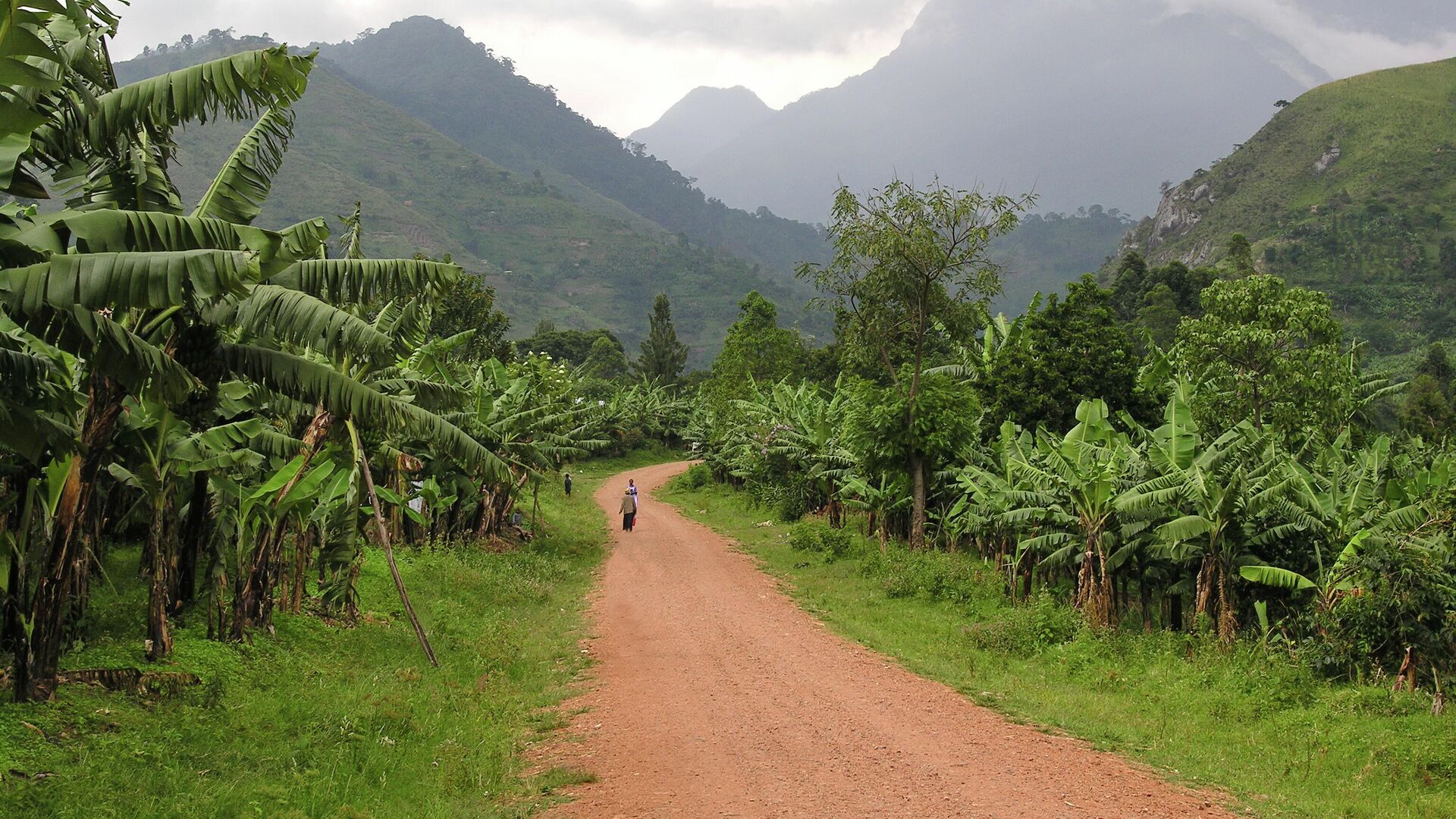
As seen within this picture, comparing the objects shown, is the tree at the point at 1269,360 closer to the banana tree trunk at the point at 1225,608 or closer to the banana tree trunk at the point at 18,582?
the banana tree trunk at the point at 1225,608

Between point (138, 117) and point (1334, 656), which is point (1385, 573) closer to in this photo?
point (1334, 656)

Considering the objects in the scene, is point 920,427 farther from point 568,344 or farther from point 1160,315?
point 568,344

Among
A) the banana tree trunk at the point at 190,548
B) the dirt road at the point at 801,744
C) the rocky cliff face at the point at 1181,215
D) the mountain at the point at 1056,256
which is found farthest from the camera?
the mountain at the point at 1056,256

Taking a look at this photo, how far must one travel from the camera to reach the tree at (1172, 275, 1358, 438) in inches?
683

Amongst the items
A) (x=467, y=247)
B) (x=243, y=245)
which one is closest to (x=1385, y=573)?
(x=243, y=245)

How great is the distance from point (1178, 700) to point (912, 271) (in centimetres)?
1009

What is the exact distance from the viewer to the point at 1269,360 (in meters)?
17.7

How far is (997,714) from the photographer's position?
8531 mm

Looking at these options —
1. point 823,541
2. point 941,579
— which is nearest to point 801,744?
point 941,579

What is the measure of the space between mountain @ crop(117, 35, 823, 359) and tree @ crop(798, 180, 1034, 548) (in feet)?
302

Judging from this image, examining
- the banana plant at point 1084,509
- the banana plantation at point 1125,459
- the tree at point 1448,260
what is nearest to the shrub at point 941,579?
the banana plantation at point 1125,459

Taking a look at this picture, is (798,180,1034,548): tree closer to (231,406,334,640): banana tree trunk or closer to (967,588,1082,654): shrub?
(967,588,1082,654): shrub

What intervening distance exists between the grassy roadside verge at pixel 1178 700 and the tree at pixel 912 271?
4.37m

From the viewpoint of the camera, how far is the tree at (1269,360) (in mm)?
17359
